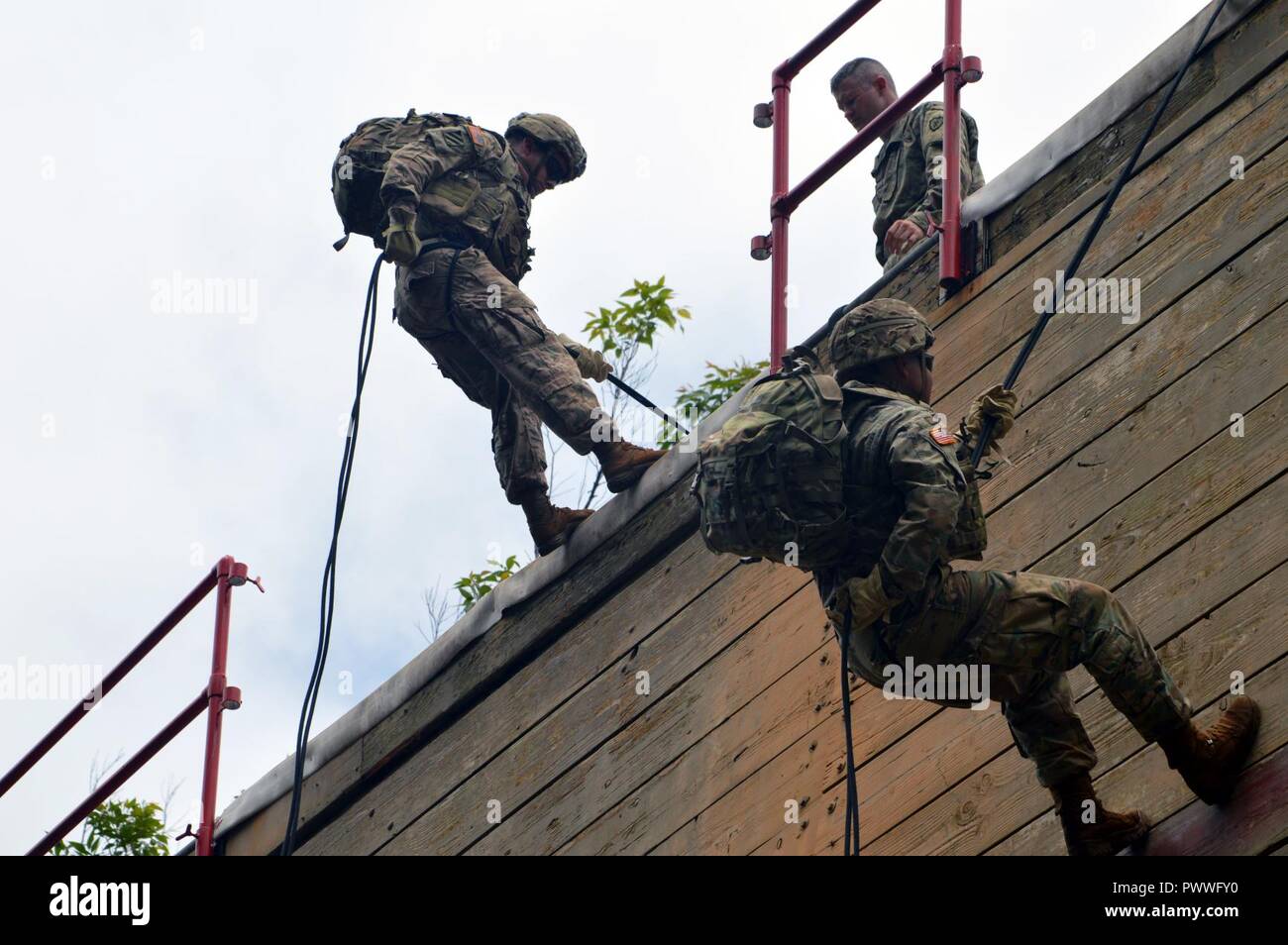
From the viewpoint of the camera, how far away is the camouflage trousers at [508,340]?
8789mm

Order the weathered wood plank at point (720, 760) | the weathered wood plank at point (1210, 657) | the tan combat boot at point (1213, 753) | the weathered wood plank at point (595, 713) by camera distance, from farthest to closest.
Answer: the weathered wood plank at point (595, 713) < the weathered wood plank at point (720, 760) < the weathered wood plank at point (1210, 657) < the tan combat boot at point (1213, 753)

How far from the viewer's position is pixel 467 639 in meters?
9.17

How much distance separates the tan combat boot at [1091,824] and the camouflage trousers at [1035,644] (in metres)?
0.04

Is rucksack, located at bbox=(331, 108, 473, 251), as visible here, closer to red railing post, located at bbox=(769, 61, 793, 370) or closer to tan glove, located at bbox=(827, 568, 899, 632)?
red railing post, located at bbox=(769, 61, 793, 370)

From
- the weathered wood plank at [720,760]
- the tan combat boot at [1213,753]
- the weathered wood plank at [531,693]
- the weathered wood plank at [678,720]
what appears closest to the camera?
the tan combat boot at [1213,753]

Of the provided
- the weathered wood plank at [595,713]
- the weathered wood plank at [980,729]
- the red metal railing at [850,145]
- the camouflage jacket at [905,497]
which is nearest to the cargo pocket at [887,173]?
the red metal railing at [850,145]

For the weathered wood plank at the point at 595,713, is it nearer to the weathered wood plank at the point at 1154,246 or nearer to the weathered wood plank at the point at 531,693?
the weathered wood plank at the point at 531,693

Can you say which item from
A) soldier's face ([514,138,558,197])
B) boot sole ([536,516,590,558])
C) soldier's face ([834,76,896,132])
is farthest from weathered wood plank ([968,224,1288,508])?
soldier's face ([514,138,558,197])

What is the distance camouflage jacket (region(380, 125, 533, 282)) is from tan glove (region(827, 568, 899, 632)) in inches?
136

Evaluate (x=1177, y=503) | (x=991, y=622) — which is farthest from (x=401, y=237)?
(x=991, y=622)

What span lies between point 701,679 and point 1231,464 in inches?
89.1

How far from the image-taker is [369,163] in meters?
8.96

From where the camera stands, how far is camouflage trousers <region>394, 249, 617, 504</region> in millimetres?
8789

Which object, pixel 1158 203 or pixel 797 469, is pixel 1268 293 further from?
pixel 797 469
